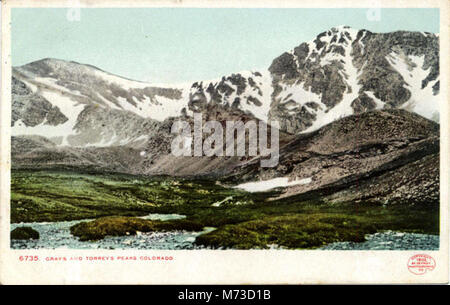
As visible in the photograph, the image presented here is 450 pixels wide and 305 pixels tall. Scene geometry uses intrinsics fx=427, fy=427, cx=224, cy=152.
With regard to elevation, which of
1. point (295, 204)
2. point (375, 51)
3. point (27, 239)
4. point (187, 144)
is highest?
point (375, 51)

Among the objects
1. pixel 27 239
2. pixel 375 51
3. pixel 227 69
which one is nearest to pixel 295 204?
pixel 227 69

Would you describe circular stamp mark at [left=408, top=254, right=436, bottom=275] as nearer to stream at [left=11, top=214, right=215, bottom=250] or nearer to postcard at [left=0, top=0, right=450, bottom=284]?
postcard at [left=0, top=0, right=450, bottom=284]

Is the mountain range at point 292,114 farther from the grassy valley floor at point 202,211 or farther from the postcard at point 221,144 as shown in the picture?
the grassy valley floor at point 202,211

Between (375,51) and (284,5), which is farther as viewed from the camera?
(375,51)

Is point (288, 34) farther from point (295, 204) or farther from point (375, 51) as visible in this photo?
point (295, 204)

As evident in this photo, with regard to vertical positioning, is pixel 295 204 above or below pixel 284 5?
below

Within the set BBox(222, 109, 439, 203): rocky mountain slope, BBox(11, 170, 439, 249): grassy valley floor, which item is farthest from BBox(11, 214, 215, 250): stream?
BBox(222, 109, 439, 203): rocky mountain slope

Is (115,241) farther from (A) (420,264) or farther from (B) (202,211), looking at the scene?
(A) (420,264)

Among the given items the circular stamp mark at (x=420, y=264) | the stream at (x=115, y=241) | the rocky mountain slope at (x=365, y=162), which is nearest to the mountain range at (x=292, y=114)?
the rocky mountain slope at (x=365, y=162)
